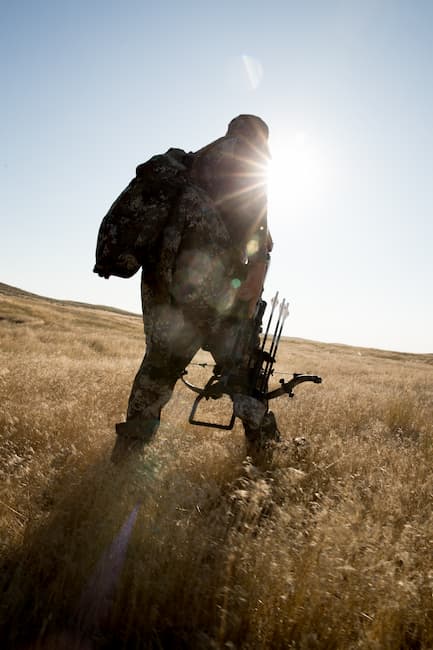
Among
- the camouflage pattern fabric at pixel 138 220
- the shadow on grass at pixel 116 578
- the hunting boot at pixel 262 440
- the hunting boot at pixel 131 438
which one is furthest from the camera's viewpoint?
the hunting boot at pixel 262 440

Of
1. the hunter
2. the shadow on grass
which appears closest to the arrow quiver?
the hunter

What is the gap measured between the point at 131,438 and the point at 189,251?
1.65m

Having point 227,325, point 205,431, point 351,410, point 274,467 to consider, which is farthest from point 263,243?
point 351,410

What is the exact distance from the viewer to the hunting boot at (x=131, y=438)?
3.03 metres

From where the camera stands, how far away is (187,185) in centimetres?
286

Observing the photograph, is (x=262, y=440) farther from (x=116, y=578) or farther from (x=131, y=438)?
(x=116, y=578)

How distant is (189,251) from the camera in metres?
2.81

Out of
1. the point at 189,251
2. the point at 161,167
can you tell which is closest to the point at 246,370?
the point at 189,251

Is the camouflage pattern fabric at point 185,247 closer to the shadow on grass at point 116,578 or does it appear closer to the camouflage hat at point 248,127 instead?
the camouflage hat at point 248,127

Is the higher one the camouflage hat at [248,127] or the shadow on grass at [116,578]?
the camouflage hat at [248,127]

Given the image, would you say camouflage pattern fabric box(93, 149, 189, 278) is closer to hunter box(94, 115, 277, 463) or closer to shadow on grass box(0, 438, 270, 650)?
hunter box(94, 115, 277, 463)

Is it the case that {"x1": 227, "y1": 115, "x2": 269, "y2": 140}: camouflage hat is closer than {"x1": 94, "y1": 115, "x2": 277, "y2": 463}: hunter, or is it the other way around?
{"x1": 94, "y1": 115, "x2": 277, "y2": 463}: hunter

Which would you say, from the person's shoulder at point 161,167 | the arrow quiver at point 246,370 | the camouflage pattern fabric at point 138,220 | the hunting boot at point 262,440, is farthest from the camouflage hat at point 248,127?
the hunting boot at point 262,440

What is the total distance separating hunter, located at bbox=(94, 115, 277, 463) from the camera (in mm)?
2760
